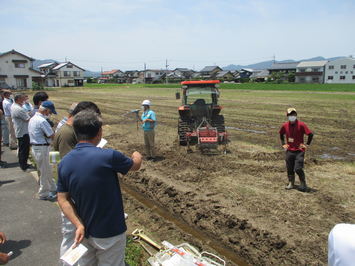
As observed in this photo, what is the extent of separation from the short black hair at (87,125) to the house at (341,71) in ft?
250

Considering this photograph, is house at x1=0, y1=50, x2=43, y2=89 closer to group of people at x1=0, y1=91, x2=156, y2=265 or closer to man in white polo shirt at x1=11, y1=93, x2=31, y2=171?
man in white polo shirt at x1=11, y1=93, x2=31, y2=171

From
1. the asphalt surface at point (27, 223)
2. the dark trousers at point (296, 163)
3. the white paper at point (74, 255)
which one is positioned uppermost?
the white paper at point (74, 255)

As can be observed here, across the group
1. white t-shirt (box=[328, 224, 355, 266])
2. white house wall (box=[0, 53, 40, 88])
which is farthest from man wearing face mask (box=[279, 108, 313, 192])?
white house wall (box=[0, 53, 40, 88])

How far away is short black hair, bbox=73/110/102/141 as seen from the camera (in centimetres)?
214

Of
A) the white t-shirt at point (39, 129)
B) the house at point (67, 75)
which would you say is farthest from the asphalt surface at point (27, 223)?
the house at point (67, 75)

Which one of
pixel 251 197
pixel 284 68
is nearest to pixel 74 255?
pixel 251 197

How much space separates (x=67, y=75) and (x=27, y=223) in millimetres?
64977

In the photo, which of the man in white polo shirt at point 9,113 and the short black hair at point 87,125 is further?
the man in white polo shirt at point 9,113

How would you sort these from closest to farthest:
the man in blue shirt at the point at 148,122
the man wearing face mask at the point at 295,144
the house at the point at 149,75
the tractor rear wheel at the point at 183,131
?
the man wearing face mask at the point at 295,144 → the man in blue shirt at the point at 148,122 → the tractor rear wheel at the point at 183,131 → the house at the point at 149,75

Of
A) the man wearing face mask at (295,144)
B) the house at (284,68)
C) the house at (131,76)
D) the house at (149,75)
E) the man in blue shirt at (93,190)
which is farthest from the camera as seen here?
the house at (131,76)

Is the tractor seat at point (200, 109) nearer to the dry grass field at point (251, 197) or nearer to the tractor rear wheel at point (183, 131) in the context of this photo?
the tractor rear wheel at point (183, 131)

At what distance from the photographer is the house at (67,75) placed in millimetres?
62344

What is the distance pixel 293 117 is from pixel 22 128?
229 inches

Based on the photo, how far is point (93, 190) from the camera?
212cm
